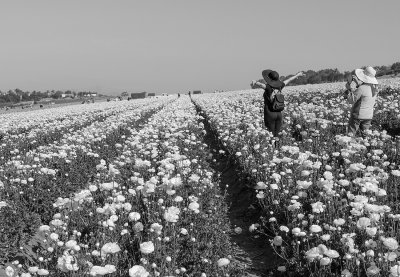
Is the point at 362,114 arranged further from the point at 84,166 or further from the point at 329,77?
the point at 329,77

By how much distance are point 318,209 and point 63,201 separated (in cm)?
347

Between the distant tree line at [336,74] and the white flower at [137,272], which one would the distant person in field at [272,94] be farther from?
the distant tree line at [336,74]

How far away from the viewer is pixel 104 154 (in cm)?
1304

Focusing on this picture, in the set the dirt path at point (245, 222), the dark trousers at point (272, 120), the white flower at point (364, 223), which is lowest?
the dirt path at point (245, 222)

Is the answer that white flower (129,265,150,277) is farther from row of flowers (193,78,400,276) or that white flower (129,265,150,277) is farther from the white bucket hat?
the white bucket hat

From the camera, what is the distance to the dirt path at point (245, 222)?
6176 mm

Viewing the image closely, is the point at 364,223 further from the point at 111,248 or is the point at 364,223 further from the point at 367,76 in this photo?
the point at 367,76

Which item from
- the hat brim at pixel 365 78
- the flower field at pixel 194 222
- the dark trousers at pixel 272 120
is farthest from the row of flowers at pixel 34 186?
the hat brim at pixel 365 78

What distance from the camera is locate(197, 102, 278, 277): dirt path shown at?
243 inches

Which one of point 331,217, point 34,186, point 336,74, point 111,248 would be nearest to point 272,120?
point 34,186

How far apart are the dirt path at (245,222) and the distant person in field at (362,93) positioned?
3070 mm

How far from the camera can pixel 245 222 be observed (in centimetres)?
788

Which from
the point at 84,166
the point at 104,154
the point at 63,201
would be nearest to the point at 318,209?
the point at 63,201

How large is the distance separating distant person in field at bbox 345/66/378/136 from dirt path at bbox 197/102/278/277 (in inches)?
121
